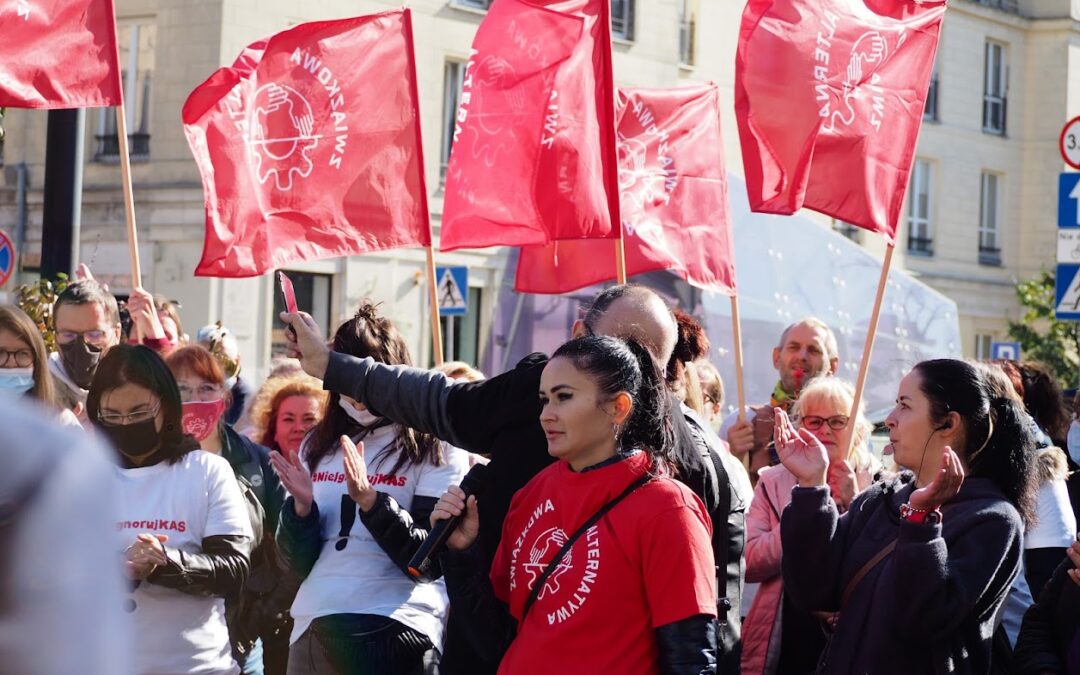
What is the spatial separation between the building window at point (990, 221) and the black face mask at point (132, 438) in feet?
112

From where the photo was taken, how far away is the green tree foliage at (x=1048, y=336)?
31.4m

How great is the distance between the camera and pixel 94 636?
1.43m

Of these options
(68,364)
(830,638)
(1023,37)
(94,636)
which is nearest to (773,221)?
(68,364)

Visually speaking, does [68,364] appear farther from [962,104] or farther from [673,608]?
[962,104]

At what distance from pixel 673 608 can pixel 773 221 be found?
13.1 m

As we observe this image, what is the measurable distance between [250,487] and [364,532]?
0.91 m

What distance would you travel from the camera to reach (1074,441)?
7902mm

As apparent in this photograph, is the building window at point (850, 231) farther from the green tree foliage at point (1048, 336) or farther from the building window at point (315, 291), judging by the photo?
the building window at point (315, 291)

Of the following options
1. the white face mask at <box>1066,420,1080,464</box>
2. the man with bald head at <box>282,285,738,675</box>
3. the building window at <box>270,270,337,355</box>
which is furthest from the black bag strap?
the building window at <box>270,270,337,355</box>

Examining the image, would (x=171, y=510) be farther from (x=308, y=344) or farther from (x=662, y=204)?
(x=662, y=204)

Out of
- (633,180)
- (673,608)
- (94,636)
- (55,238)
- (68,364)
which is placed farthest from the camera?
(55,238)

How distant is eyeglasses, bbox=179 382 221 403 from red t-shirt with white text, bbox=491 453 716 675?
265 centimetres

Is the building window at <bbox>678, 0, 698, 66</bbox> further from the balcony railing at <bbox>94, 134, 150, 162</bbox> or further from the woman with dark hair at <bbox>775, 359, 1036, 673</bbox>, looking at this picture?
the woman with dark hair at <bbox>775, 359, 1036, 673</bbox>

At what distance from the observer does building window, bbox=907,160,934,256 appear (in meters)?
35.6
